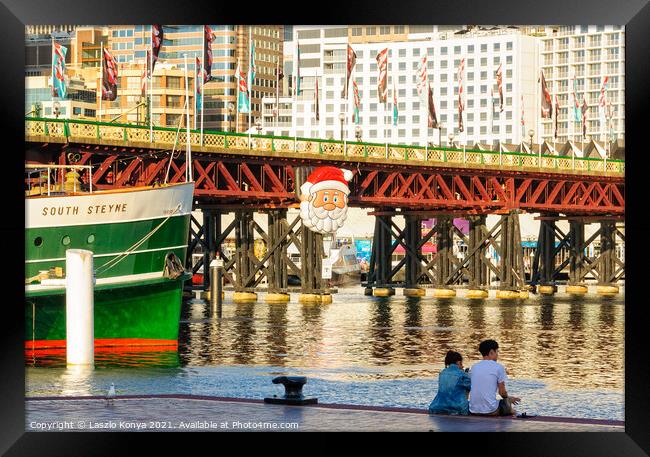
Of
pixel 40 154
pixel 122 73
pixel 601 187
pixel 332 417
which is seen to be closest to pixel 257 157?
pixel 40 154

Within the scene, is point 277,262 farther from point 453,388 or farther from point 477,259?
point 453,388

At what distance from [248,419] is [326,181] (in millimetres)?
67200

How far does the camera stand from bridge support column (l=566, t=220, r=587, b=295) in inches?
4739

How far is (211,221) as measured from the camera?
100375 mm

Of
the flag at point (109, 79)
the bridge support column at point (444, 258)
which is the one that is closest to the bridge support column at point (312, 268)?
the bridge support column at point (444, 258)

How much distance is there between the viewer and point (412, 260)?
110312 millimetres

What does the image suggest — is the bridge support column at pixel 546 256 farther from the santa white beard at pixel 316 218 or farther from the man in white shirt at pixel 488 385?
the man in white shirt at pixel 488 385

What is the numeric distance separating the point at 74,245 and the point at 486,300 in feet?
200

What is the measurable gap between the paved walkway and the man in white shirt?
336mm

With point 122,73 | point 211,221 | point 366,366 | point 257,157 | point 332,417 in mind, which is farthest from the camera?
point 122,73

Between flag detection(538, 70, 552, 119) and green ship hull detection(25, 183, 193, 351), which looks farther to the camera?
flag detection(538, 70, 552, 119)

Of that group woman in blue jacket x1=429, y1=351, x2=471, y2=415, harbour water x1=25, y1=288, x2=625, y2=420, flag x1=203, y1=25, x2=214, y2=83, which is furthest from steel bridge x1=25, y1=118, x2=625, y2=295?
woman in blue jacket x1=429, y1=351, x2=471, y2=415

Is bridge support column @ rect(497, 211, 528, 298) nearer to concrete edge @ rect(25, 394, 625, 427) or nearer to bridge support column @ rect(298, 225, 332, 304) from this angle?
bridge support column @ rect(298, 225, 332, 304)
